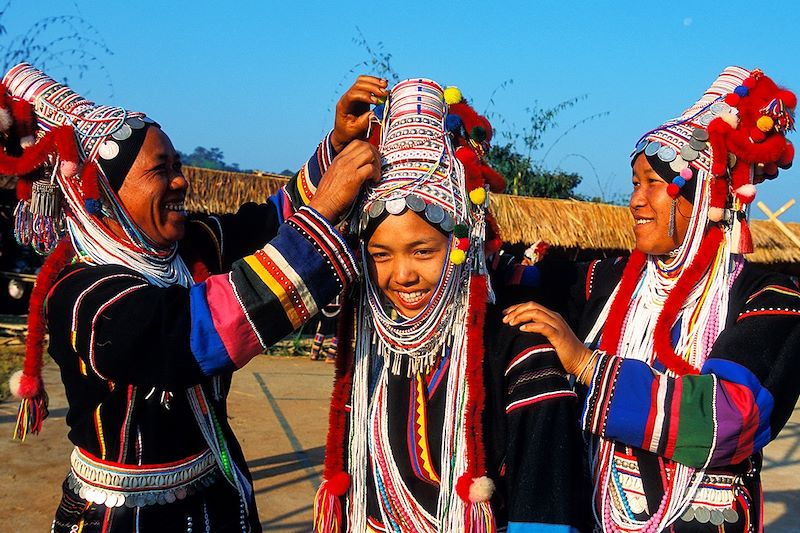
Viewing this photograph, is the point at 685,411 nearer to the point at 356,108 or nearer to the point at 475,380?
the point at 475,380

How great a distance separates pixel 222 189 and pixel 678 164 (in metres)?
8.68

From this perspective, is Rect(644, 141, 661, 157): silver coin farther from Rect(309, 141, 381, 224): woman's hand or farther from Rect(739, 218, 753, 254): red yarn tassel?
Rect(309, 141, 381, 224): woman's hand

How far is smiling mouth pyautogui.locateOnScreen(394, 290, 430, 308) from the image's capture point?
7.22ft

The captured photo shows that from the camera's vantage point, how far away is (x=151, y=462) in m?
2.24

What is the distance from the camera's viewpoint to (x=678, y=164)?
7.97 feet

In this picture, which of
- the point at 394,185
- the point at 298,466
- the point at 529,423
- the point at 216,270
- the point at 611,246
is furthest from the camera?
the point at 611,246

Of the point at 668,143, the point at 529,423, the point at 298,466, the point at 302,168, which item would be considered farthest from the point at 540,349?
the point at 298,466

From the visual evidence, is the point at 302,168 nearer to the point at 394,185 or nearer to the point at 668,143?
the point at 394,185

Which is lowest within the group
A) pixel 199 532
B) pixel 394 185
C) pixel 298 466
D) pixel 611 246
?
pixel 298 466

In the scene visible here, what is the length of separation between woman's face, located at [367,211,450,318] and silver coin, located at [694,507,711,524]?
1061 millimetres

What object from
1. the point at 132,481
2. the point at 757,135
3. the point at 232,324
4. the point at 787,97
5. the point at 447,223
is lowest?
the point at 132,481

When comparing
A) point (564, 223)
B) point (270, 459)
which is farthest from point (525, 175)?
point (270, 459)

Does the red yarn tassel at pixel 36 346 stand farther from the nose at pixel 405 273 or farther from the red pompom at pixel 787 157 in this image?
the red pompom at pixel 787 157

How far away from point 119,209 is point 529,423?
140cm
